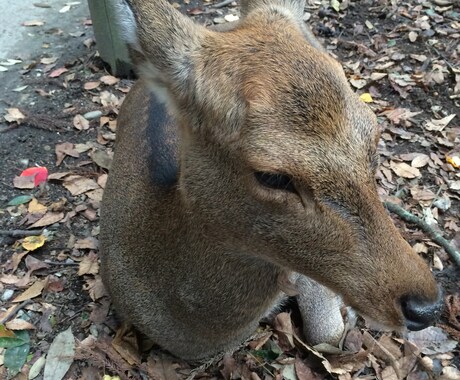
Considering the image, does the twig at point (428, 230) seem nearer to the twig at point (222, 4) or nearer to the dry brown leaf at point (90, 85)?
the dry brown leaf at point (90, 85)

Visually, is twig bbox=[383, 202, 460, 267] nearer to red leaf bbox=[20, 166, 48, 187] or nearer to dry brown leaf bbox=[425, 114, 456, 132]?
dry brown leaf bbox=[425, 114, 456, 132]

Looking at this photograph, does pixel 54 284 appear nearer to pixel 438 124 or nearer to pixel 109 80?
pixel 109 80

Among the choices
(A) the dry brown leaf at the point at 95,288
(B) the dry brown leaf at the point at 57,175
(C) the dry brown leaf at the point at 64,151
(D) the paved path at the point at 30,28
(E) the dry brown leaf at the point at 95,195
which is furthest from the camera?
(D) the paved path at the point at 30,28

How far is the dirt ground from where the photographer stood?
412cm

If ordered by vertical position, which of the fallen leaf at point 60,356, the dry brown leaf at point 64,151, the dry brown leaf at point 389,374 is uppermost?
the dry brown leaf at point 64,151

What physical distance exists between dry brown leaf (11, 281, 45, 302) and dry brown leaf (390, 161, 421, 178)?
3.27 metres

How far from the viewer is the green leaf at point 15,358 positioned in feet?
13.1

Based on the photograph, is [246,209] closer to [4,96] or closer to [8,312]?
[8,312]

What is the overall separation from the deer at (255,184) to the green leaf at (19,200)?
1856mm

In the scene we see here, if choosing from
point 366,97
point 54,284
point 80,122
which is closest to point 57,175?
point 80,122

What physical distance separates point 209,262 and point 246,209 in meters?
0.61

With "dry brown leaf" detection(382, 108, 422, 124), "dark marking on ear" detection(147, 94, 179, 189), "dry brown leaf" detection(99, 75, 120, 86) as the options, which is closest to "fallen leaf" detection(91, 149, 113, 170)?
"dry brown leaf" detection(99, 75, 120, 86)

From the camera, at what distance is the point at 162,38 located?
2.73m

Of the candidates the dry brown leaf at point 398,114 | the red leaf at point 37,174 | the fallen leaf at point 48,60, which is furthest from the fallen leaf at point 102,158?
the dry brown leaf at point 398,114
